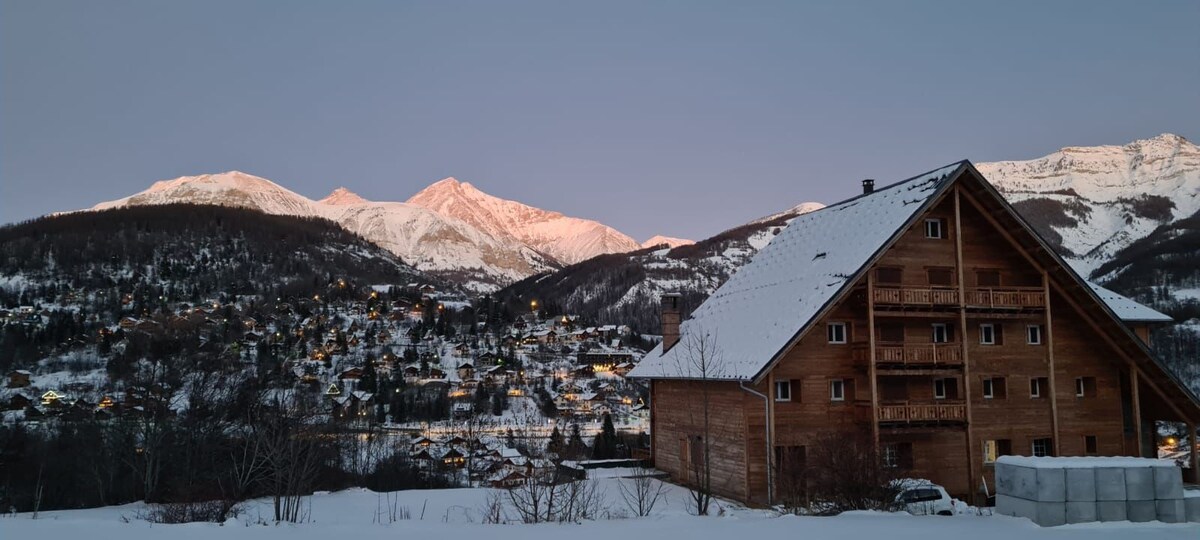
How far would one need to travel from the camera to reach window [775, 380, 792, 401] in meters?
31.2

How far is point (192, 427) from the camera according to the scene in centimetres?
5006

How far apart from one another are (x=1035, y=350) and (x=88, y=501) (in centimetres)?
4575

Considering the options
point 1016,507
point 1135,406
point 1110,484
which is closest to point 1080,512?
point 1110,484

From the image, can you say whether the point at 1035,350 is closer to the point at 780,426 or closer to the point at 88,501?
the point at 780,426

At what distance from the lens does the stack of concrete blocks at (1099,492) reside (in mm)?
16266

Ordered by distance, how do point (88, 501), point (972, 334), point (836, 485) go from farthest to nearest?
point (88, 501) → point (972, 334) → point (836, 485)

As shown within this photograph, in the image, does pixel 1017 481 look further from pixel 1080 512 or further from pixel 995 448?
pixel 995 448

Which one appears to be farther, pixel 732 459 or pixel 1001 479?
pixel 732 459

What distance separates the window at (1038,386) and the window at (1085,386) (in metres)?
1.53

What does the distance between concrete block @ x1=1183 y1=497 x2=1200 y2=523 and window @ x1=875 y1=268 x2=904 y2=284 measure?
1689 cm

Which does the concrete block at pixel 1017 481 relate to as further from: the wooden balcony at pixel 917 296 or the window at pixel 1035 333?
the window at pixel 1035 333

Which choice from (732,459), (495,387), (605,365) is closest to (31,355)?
(495,387)

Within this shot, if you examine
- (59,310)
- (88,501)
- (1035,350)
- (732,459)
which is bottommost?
(88,501)

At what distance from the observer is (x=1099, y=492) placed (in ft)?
54.0
